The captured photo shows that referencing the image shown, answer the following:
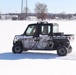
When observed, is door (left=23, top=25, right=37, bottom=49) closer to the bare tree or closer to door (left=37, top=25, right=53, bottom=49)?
door (left=37, top=25, right=53, bottom=49)

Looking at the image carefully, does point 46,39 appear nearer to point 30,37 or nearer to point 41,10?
point 30,37

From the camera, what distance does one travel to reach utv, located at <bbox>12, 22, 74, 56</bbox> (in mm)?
13523

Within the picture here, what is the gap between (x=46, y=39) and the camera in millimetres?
13805

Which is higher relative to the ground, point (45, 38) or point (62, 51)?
point (45, 38)

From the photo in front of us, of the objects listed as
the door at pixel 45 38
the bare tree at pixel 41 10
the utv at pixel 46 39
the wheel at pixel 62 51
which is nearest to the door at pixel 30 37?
the utv at pixel 46 39

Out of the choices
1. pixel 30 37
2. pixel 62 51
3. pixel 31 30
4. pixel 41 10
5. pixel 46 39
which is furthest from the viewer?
pixel 41 10

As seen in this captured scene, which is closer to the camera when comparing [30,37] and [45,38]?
[45,38]

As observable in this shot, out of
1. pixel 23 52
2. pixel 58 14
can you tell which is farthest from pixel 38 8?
pixel 23 52

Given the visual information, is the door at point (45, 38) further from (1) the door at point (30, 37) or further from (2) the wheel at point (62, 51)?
(2) the wheel at point (62, 51)

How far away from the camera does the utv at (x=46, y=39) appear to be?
532 inches

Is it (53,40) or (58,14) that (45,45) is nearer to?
(53,40)

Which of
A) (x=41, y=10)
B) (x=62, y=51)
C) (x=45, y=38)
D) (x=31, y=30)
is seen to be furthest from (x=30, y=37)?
(x=41, y=10)

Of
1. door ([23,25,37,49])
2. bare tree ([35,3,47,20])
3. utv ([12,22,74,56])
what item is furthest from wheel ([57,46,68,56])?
bare tree ([35,3,47,20])
